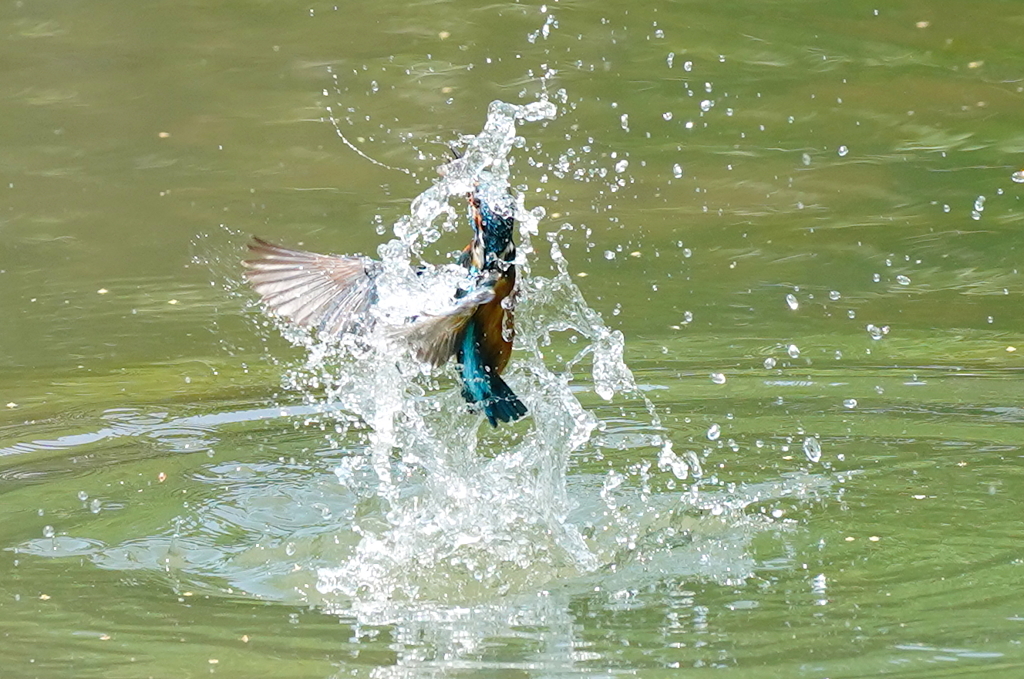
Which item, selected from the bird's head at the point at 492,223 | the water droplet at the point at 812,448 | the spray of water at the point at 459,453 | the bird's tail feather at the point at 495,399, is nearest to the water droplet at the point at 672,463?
the spray of water at the point at 459,453

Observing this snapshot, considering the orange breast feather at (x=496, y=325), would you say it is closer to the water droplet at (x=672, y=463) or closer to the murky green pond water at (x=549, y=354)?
the murky green pond water at (x=549, y=354)

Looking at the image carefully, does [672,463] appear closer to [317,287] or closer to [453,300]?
[453,300]

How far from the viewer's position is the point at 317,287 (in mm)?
4012

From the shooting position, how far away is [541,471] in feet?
14.4

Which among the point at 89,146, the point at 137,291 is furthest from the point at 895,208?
the point at 89,146

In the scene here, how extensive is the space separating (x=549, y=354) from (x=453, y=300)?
191cm

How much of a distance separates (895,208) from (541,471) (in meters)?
2.73

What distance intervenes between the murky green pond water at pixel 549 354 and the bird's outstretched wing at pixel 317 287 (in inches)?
23.3

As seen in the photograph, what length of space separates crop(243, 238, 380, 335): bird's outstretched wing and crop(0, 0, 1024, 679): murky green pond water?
0.59m

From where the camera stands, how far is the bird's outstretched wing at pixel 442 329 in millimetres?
3805

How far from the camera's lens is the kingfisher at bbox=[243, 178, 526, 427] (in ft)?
12.7

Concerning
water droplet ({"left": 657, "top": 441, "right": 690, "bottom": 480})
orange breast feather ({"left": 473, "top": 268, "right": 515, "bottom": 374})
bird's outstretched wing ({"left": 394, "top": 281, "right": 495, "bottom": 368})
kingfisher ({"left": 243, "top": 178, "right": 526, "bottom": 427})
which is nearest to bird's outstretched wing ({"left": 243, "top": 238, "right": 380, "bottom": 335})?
kingfisher ({"left": 243, "top": 178, "right": 526, "bottom": 427})

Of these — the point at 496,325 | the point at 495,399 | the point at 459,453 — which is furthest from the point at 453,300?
the point at 459,453

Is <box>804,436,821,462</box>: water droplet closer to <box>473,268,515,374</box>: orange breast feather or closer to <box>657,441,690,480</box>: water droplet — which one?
<box>657,441,690,480</box>: water droplet
